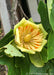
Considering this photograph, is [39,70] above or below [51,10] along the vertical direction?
below

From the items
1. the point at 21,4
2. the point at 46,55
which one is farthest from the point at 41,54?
the point at 21,4

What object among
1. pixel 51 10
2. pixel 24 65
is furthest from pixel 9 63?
pixel 51 10

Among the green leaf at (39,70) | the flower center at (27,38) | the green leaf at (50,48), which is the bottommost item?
the green leaf at (39,70)

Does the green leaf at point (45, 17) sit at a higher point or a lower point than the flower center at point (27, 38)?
higher

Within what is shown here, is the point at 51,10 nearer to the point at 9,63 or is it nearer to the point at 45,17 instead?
the point at 45,17

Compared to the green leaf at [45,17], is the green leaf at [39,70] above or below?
below
